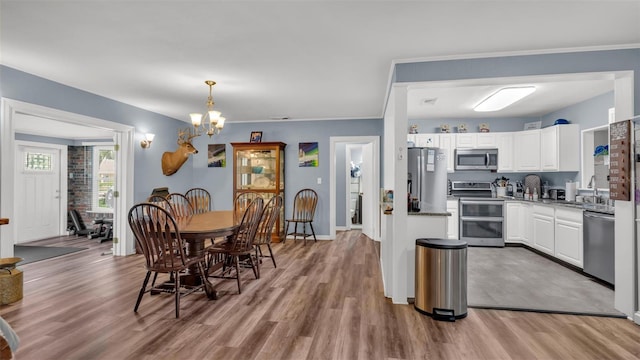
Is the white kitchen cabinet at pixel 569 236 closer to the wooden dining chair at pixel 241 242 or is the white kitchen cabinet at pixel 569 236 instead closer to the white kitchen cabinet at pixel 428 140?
the white kitchen cabinet at pixel 428 140

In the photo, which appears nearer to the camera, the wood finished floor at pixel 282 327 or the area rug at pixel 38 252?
the wood finished floor at pixel 282 327

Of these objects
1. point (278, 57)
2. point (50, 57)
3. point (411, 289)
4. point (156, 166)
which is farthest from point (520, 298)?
point (156, 166)

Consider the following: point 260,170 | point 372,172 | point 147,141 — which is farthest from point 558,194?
point 147,141

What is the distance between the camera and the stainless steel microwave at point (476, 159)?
18.2 ft

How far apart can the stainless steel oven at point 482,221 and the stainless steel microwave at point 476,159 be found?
0.62 meters

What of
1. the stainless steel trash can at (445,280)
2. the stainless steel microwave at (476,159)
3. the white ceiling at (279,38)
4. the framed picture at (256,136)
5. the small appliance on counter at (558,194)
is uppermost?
the white ceiling at (279,38)

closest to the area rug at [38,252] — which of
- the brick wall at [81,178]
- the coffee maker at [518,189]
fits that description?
the brick wall at [81,178]

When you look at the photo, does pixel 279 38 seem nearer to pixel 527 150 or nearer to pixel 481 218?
pixel 481 218

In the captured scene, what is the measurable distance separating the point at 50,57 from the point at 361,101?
3.78 m

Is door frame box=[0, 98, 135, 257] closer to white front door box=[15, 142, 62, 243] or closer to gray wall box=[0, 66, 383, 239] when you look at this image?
gray wall box=[0, 66, 383, 239]

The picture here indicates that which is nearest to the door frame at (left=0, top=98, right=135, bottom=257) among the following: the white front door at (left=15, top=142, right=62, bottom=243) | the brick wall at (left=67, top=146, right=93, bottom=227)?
the white front door at (left=15, top=142, right=62, bottom=243)

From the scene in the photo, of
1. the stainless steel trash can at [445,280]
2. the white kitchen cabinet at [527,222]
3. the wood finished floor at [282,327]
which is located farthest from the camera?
the white kitchen cabinet at [527,222]

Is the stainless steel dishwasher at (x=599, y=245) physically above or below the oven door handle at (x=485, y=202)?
below

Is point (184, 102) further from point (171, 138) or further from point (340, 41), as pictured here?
point (340, 41)
